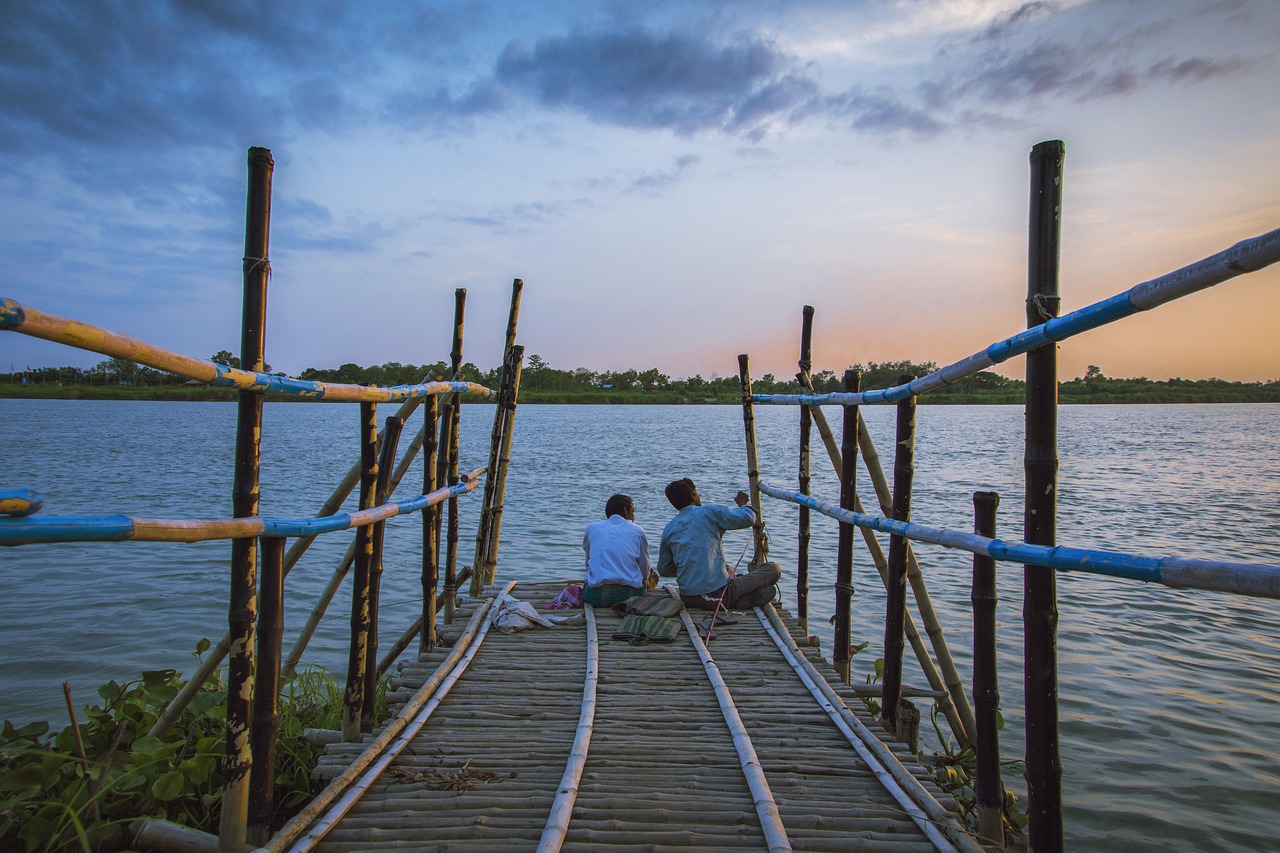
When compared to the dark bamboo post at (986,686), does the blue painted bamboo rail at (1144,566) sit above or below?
above

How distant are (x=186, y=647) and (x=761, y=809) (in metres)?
6.74

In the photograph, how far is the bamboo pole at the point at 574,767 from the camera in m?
2.79

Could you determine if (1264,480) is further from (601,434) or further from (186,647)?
(601,434)

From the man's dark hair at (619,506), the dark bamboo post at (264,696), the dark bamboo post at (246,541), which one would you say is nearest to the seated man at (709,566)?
the man's dark hair at (619,506)

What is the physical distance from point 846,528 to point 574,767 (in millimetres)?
2720

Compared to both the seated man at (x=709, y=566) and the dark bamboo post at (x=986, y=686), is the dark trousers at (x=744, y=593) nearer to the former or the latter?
the seated man at (x=709, y=566)

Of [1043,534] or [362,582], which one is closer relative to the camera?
[1043,534]

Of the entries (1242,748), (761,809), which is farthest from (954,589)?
(761,809)

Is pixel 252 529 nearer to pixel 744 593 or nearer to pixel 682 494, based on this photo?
pixel 744 593

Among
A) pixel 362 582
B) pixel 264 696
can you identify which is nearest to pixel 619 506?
pixel 362 582

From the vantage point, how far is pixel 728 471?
83.7ft

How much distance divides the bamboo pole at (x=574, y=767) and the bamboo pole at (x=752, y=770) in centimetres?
66

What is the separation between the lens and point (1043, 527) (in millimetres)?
2816

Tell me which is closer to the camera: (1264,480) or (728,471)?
(1264,480)
